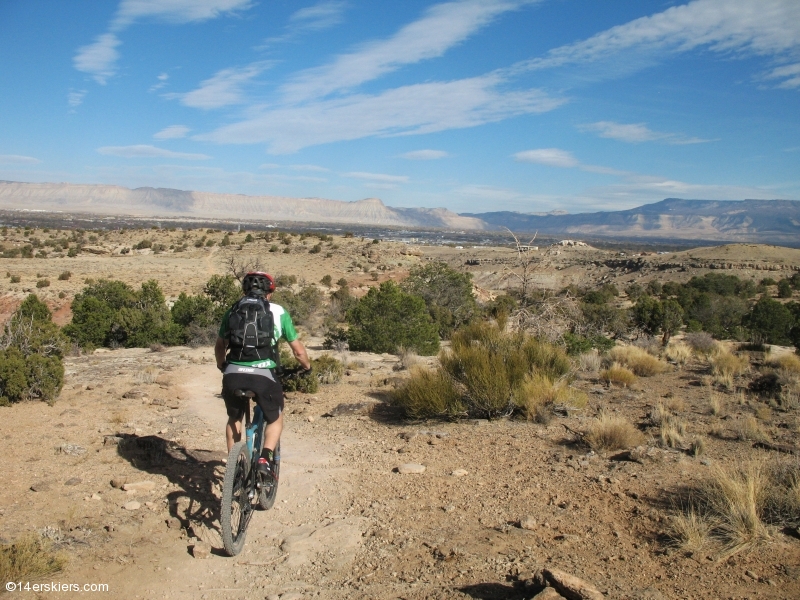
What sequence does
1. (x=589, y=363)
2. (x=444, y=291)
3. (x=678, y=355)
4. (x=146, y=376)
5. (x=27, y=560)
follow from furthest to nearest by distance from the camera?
1. (x=444, y=291)
2. (x=678, y=355)
3. (x=589, y=363)
4. (x=146, y=376)
5. (x=27, y=560)

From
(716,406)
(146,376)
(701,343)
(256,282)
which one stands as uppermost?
(256,282)

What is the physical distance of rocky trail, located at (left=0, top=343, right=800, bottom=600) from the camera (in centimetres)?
391

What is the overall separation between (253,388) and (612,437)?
4.17m

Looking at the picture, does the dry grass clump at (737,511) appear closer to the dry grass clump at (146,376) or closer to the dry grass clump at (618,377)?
the dry grass clump at (618,377)

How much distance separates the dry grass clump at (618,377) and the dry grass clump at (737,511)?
5.15 meters

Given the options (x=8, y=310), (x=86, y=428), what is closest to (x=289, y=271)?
(x=8, y=310)

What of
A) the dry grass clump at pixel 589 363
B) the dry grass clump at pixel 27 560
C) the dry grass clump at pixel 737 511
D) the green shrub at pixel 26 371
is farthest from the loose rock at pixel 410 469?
the dry grass clump at pixel 589 363

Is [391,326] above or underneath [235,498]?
underneath

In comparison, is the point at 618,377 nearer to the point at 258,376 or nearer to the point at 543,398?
the point at 543,398

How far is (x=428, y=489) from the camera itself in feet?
18.6

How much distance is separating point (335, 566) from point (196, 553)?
106cm

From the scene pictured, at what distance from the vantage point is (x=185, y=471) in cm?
595

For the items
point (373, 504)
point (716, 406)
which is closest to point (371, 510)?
point (373, 504)

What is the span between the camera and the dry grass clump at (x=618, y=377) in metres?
10.3
